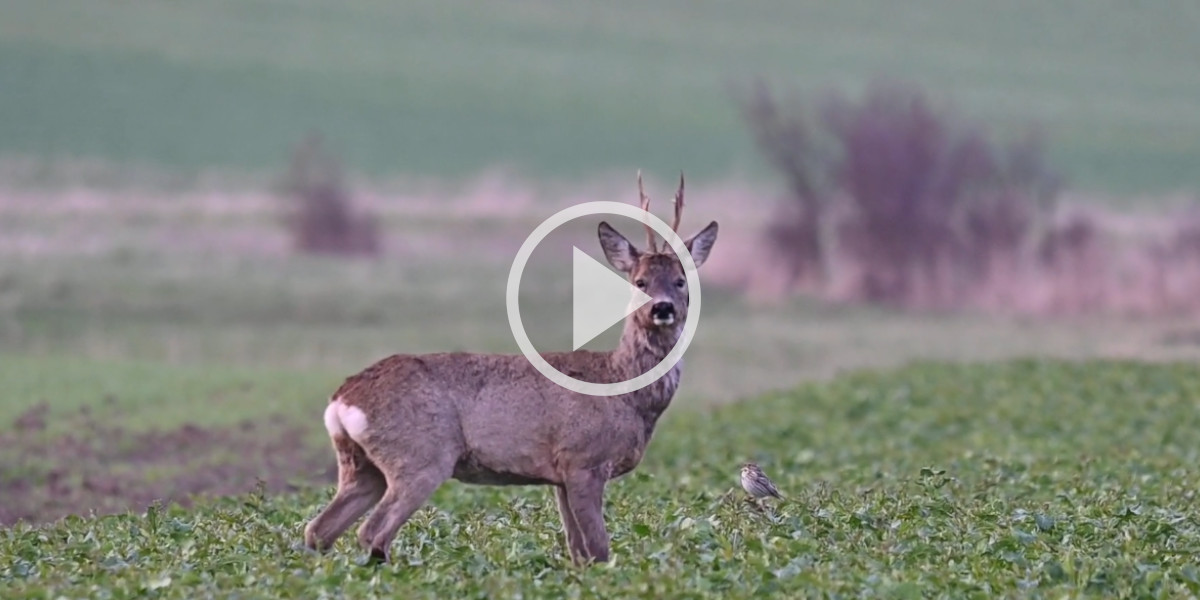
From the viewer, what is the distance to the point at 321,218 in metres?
39.8

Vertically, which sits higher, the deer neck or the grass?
the deer neck

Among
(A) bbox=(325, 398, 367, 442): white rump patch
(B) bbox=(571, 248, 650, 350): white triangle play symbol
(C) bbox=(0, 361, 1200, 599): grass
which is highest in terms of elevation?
(A) bbox=(325, 398, 367, 442): white rump patch

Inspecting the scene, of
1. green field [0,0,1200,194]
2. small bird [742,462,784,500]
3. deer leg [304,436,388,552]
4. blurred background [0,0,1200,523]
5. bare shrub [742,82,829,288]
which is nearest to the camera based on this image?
deer leg [304,436,388,552]

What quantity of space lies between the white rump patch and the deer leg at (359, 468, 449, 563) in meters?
0.31

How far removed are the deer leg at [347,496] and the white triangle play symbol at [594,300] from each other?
10849 mm

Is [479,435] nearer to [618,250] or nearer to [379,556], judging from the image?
[379,556]

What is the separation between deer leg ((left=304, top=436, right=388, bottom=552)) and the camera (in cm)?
1014

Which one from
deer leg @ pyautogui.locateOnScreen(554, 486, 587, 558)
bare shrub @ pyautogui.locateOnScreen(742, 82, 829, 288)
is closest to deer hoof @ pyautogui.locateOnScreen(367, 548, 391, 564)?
deer leg @ pyautogui.locateOnScreen(554, 486, 587, 558)

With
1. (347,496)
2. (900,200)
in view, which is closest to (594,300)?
(900,200)

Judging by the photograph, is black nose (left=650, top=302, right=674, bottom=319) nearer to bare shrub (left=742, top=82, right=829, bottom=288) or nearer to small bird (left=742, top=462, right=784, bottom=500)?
small bird (left=742, top=462, right=784, bottom=500)

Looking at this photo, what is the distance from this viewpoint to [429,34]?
84125 millimetres

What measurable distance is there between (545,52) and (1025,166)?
4707cm

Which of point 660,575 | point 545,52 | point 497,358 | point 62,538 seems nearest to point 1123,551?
point 660,575

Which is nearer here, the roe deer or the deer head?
the roe deer
